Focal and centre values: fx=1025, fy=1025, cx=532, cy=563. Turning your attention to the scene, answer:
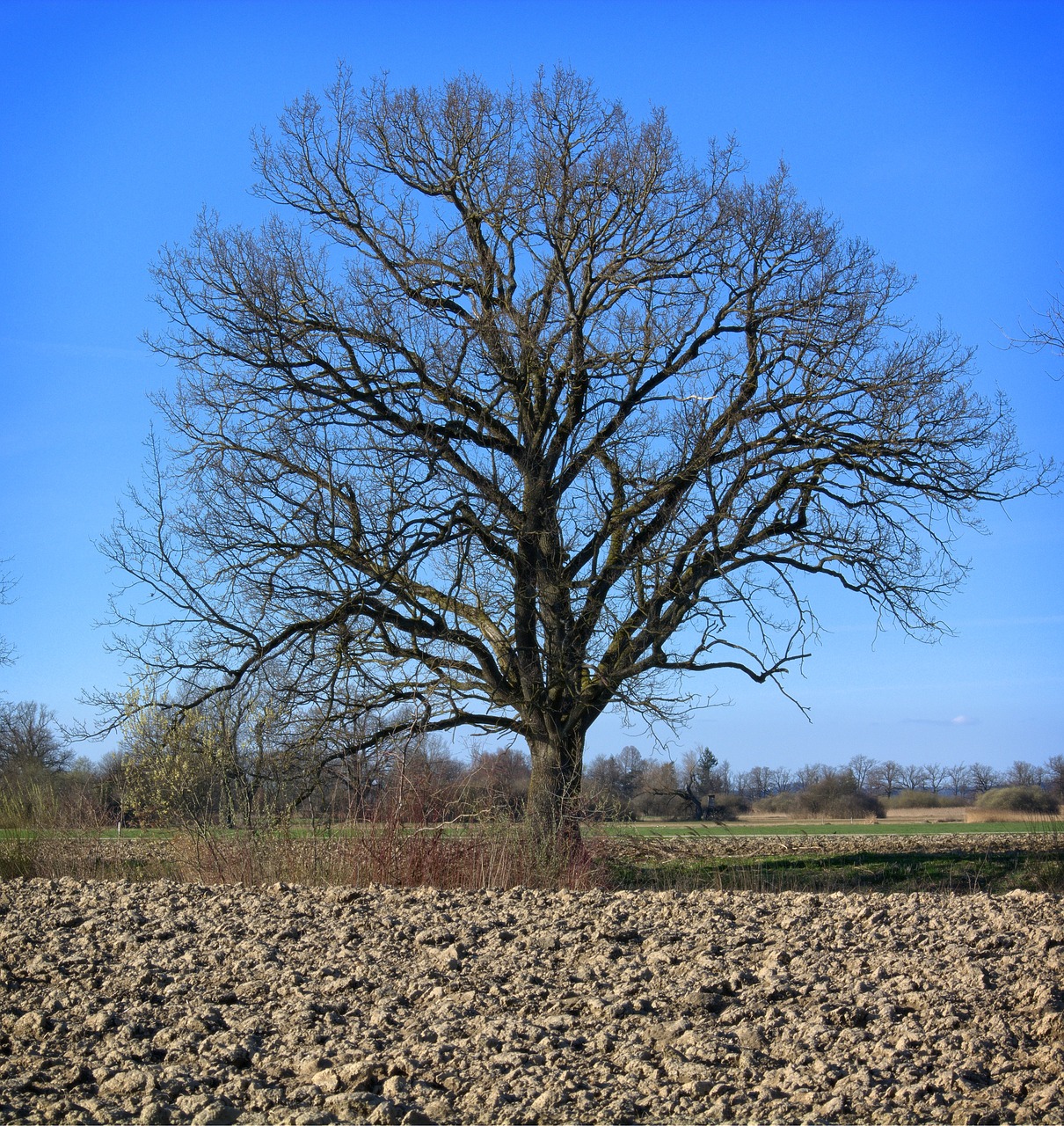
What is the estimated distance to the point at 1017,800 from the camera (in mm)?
32562

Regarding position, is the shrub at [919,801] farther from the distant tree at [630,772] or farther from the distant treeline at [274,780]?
the distant tree at [630,772]

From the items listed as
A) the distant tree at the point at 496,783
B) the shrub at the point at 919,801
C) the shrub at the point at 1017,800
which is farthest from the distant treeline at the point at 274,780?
the shrub at the point at 919,801

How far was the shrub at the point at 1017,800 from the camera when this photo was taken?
30625 millimetres

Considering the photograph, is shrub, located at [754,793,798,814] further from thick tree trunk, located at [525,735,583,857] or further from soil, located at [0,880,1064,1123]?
soil, located at [0,880,1064,1123]

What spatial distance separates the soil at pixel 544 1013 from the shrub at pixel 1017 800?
89.5 ft

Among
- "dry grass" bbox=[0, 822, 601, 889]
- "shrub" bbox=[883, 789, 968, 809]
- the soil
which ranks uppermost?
"dry grass" bbox=[0, 822, 601, 889]

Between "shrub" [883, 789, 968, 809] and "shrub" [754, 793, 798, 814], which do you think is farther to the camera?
"shrub" [883, 789, 968, 809]

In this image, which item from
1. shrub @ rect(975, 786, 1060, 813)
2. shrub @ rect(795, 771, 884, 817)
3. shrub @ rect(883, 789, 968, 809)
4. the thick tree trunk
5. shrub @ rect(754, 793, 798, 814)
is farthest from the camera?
shrub @ rect(883, 789, 968, 809)

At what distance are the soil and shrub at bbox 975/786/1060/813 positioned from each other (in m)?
27.3

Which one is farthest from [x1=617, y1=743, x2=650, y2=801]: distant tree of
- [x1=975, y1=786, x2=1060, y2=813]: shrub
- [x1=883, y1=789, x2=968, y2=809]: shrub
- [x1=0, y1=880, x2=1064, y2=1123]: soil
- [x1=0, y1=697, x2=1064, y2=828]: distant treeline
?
[x1=883, y1=789, x2=968, y2=809]: shrub

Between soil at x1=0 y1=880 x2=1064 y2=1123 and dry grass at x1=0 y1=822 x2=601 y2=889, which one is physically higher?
dry grass at x1=0 y1=822 x2=601 y2=889

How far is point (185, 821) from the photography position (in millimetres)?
9609

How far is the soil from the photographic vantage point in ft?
12.1

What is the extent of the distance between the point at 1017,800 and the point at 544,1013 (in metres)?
32.5
